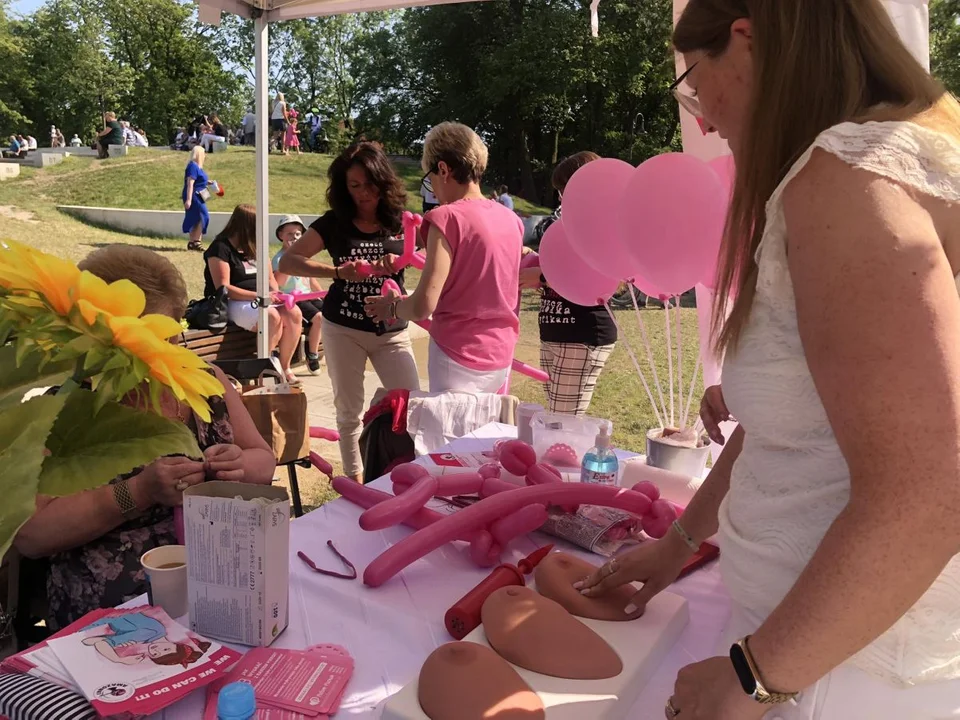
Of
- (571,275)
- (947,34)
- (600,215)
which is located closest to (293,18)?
(571,275)

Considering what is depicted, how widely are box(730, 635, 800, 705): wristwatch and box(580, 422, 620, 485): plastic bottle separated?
0.84m

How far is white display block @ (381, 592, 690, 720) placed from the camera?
0.84 metres

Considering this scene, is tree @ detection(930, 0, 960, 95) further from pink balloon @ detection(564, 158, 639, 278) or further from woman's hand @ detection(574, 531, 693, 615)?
woman's hand @ detection(574, 531, 693, 615)

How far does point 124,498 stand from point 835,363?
1309 millimetres

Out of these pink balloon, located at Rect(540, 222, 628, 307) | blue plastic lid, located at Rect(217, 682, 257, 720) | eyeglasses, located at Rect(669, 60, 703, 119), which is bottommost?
blue plastic lid, located at Rect(217, 682, 257, 720)

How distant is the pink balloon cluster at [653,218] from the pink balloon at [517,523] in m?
0.70

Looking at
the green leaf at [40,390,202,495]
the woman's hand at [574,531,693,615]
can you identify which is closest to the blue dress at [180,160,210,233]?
the woman's hand at [574,531,693,615]

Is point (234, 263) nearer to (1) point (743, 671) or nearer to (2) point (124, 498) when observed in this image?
(2) point (124, 498)

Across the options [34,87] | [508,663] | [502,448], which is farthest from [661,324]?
[34,87]

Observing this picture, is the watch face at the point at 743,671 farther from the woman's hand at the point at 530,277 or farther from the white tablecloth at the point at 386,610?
the woman's hand at the point at 530,277

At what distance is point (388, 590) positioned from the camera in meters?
1.22

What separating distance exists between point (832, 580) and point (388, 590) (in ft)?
2.54

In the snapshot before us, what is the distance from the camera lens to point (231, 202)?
1688cm

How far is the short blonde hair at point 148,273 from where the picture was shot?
149cm
